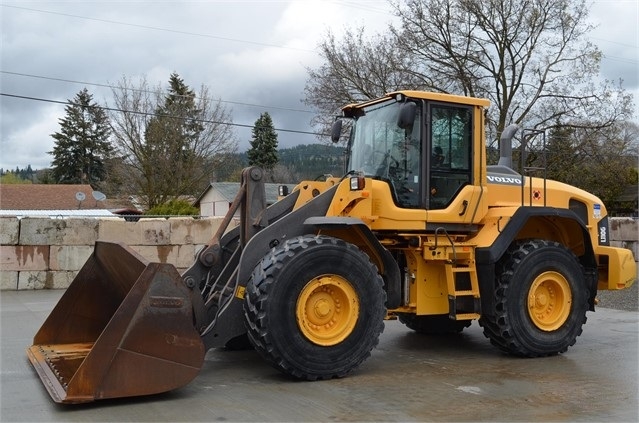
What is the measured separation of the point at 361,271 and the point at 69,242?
9.44 m

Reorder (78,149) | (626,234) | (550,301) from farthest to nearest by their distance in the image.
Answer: (78,149) → (626,234) → (550,301)

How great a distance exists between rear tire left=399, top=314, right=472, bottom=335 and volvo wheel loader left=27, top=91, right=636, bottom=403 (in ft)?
4.63

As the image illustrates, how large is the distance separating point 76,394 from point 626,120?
26.3 meters

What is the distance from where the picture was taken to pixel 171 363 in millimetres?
5531

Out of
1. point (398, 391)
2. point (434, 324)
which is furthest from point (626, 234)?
point (398, 391)

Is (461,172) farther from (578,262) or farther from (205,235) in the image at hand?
(205,235)

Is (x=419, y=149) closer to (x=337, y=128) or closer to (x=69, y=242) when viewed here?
(x=337, y=128)

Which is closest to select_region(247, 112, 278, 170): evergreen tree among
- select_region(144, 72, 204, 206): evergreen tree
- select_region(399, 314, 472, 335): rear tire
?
select_region(144, 72, 204, 206): evergreen tree

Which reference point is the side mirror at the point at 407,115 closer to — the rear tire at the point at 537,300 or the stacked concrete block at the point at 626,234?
the rear tire at the point at 537,300

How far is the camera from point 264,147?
187 feet

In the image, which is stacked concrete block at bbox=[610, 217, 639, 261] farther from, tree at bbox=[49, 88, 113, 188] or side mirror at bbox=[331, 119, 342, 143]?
tree at bbox=[49, 88, 113, 188]

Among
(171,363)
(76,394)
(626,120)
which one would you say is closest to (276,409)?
(171,363)

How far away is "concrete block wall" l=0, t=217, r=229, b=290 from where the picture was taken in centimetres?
1362

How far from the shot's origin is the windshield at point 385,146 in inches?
290
